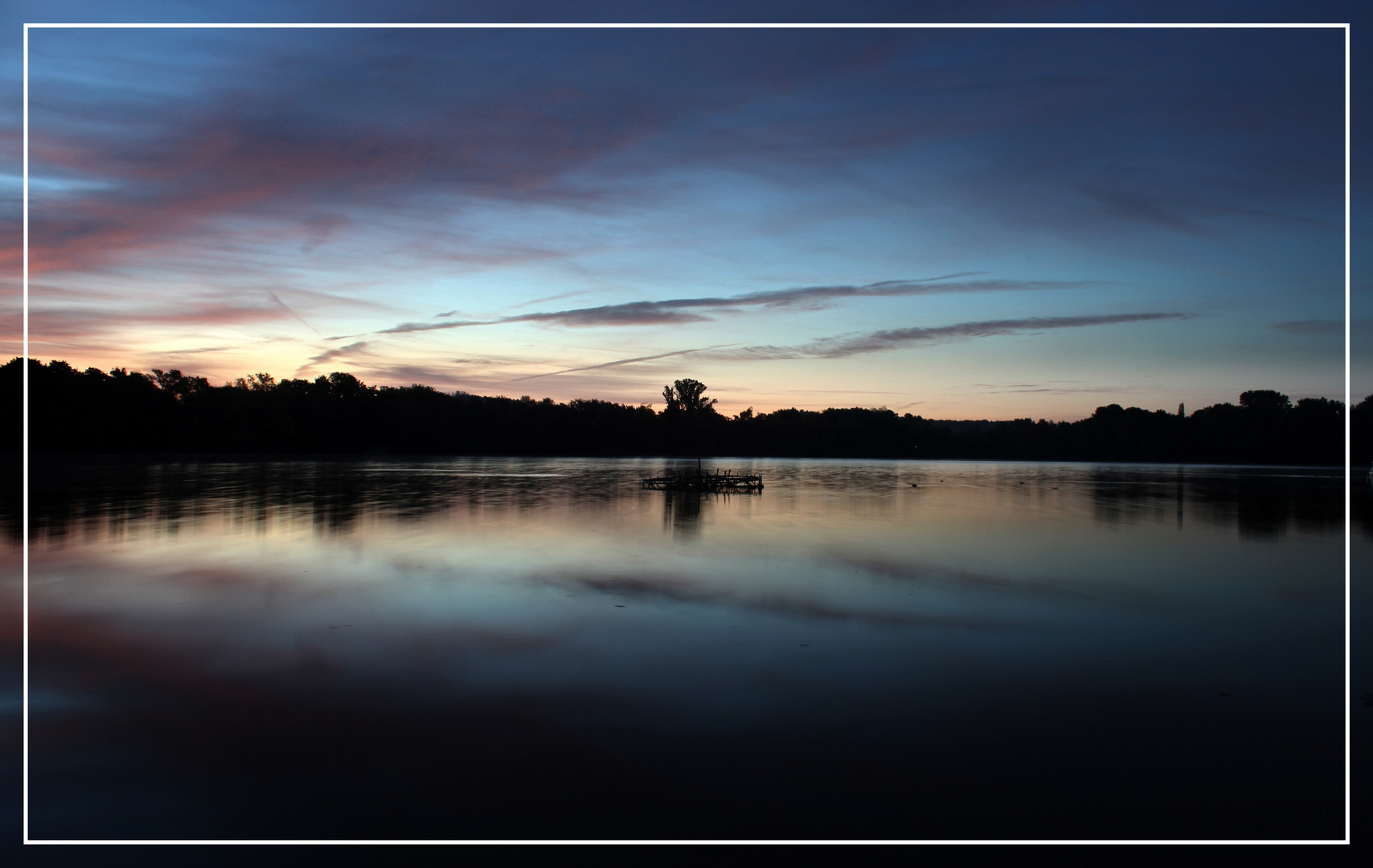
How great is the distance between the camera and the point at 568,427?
13150 centimetres

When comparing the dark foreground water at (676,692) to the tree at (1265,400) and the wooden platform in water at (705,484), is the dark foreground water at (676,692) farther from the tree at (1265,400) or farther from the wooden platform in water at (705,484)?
the tree at (1265,400)

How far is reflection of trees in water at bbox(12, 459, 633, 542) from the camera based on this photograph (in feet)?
69.8

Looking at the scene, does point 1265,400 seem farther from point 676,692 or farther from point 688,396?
point 676,692

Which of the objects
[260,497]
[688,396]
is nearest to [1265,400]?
[688,396]

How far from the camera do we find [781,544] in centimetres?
1778

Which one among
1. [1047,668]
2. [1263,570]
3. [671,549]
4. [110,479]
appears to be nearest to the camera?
[1047,668]

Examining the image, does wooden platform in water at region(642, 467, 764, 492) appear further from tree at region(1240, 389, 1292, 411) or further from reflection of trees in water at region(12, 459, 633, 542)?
tree at region(1240, 389, 1292, 411)

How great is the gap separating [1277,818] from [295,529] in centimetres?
1949

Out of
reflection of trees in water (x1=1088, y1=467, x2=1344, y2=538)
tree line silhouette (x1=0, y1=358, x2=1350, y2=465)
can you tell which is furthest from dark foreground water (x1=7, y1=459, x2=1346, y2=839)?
tree line silhouette (x1=0, y1=358, x2=1350, y2=465)

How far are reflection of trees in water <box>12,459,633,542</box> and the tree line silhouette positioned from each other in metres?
43.6

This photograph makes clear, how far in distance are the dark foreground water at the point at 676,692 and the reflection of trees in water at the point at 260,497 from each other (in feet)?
16.1

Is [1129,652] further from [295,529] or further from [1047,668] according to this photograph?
[295,529]

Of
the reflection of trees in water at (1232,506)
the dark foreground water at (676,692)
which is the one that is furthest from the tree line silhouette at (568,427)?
the dark foreground water at (676,692)

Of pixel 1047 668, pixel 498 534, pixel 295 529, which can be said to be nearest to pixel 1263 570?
pixel 1047 668
